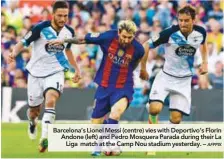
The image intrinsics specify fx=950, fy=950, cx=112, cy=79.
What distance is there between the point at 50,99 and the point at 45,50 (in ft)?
3.60

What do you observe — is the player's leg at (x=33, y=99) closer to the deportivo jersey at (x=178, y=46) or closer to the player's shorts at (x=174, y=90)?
the player's shorts at (x=174, y=90)

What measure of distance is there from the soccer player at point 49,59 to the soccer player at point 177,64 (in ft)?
5.03

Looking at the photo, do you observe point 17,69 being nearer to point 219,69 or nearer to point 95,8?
point 95,8

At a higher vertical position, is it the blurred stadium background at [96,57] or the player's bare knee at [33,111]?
the blurred stadium background at [96,57]

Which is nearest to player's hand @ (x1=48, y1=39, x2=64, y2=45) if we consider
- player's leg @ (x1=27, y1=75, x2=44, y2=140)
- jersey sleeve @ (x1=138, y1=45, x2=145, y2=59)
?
player's leg @ (x1=27, y1=75, x2=44, y2=140)

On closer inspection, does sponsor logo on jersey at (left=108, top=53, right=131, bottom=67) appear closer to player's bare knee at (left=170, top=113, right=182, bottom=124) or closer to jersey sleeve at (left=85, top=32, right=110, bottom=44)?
jersey sleeve at (left=85, top=32, right=110, bottom=44)

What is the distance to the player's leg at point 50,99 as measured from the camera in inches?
652

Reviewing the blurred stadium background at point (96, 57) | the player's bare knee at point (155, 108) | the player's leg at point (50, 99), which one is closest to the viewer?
the player's leg at point (50, 99)

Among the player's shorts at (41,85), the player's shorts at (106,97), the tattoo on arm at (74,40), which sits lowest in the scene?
the player's shorts at (106,97)

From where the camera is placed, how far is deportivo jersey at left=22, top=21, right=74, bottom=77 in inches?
685

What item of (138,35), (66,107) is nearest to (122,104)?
(66,107)

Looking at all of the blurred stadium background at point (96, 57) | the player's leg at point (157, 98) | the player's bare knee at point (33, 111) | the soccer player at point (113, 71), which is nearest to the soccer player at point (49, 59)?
the player's bare knee at point (33, 111)

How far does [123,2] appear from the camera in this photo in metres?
28.6

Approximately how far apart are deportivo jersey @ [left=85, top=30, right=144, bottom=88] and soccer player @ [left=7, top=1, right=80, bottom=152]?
45.9 inches
